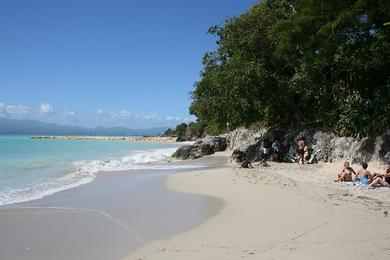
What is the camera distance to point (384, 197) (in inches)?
411

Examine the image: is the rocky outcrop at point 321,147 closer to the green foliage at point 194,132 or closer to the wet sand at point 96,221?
the wet sand at point 96,221

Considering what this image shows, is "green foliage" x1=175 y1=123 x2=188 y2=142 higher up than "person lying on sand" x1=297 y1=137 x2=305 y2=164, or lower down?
higher up

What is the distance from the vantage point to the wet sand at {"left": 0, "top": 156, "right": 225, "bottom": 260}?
6688 millimetres

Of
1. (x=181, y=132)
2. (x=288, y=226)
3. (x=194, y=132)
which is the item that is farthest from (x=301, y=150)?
(x=181, y=132)

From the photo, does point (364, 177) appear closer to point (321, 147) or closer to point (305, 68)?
point (321, 147)

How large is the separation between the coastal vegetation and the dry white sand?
7.30m

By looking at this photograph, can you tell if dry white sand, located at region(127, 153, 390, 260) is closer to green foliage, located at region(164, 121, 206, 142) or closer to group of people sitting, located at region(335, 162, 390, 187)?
group of people sitting, located at region(335, 162, 390, 187)

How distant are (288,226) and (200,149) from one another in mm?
24672

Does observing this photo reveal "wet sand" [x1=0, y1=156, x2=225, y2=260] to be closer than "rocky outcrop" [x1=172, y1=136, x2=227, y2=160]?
Yes

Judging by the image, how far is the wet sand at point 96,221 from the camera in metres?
6.69

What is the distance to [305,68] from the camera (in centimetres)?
2100

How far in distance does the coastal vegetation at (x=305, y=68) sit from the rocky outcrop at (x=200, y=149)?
397 centimetres

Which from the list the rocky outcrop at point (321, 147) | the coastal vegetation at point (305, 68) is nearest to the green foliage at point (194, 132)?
the rocky outcrop at point (321, 147)

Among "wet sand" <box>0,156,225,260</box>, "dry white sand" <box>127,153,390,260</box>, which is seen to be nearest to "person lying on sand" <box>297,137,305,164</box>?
"dry white sand" <box>127,153,390,260</box>
